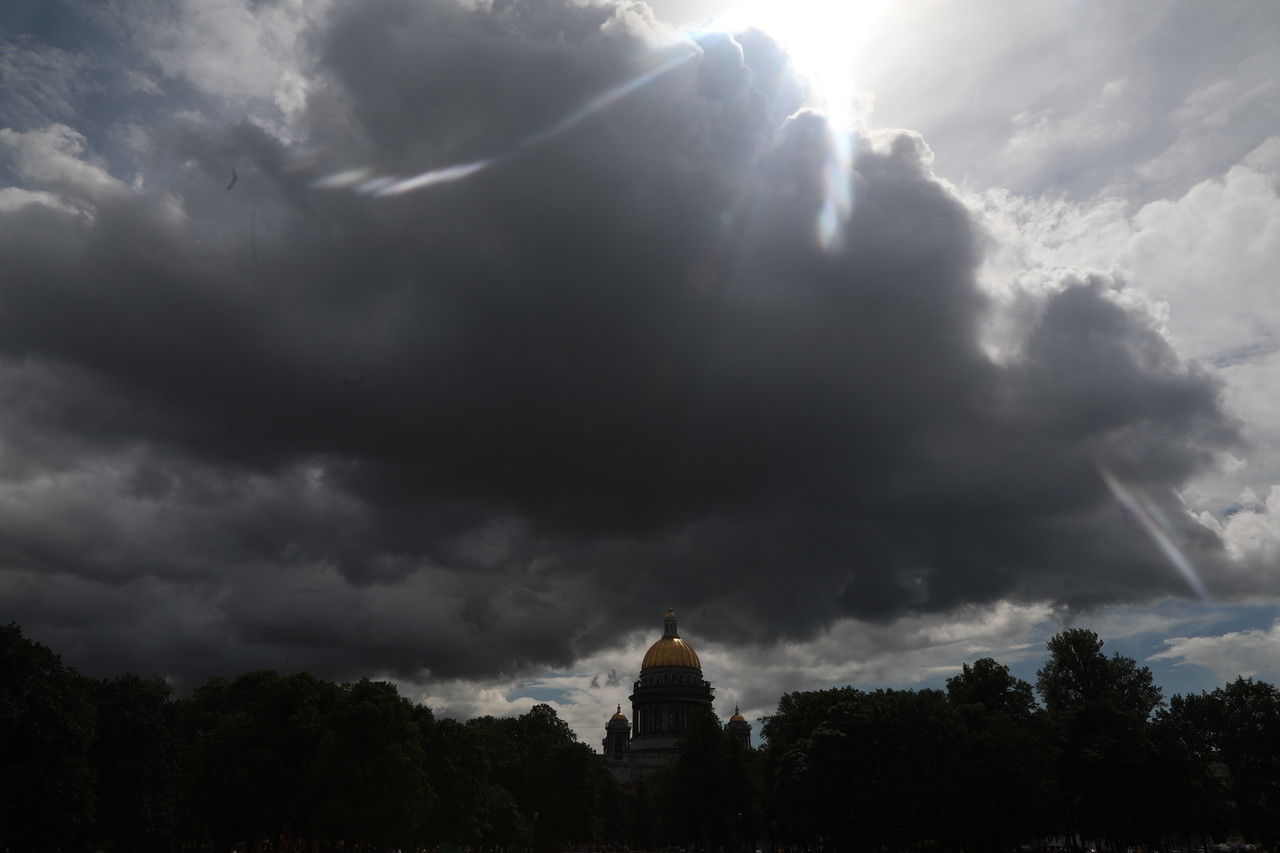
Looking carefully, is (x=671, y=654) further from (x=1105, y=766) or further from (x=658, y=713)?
(x=1105, y=766)

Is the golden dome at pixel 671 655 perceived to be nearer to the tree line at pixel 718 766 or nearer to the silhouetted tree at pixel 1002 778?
the tree line at pixel 718 766

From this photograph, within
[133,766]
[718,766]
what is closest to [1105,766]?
[718,766]

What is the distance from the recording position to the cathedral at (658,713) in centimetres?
16388

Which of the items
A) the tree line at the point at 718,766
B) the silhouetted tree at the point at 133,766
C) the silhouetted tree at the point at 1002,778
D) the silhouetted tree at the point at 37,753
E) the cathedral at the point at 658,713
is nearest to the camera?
the silhouetted tree at the point at 37,753

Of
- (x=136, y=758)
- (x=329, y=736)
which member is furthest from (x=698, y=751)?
(x=136, y=758)

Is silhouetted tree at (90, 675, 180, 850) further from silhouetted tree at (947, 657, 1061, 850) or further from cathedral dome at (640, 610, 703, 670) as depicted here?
cathedral dome at (640, 610, 703, 670)

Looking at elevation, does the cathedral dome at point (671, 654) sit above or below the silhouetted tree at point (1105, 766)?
above

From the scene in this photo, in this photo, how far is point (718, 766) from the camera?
279 feet

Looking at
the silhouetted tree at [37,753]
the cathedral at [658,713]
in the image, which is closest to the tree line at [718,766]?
the silhouetted tree at [37,753]

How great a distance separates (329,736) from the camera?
6362cm

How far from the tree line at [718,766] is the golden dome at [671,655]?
7908 centimetres

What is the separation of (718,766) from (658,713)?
279 feet

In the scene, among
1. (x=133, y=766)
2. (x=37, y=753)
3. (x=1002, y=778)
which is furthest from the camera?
(x=1002, y=778)

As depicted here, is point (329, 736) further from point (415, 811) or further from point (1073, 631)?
point (1073, 631)
